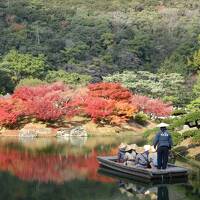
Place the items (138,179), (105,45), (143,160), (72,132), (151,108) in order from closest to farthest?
(138,179) < (143,160) < (72,132) < (151,108) < (105,45)

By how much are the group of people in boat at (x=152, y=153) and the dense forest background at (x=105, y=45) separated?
24.4 m

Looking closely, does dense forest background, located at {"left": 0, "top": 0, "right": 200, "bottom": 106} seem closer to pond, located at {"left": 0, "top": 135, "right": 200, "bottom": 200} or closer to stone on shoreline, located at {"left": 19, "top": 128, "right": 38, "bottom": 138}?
stone on shoreline, located at {"left": 19, "top": 128, "right": 38, "bottom": 138}

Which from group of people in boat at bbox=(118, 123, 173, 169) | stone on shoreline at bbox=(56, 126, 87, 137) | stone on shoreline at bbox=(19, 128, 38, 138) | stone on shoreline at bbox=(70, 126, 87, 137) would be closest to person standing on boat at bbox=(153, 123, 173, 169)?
group of people in boat at bbox=(118, 123, 173, 169)

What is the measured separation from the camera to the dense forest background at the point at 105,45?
50.0m

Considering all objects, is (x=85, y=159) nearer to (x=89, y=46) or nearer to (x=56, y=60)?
(x=56, y=60)

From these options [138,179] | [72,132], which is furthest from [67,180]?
[72,132]

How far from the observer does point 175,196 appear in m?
13.5

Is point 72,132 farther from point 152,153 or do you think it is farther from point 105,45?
point 105,45

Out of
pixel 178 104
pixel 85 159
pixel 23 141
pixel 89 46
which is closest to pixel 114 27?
pixel 89 46

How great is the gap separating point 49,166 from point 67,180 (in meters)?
2.79

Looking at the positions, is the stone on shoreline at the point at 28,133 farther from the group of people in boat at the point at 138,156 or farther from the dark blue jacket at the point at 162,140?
the dark blue jacket at the point at 162,140

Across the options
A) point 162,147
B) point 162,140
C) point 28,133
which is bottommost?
point 28,133

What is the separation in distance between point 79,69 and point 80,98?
25.3 metres

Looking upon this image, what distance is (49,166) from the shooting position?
18.9 metres
